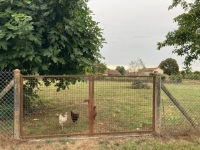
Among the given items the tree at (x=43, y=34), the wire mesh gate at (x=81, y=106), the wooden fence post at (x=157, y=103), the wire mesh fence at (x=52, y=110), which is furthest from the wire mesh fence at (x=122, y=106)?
the tree at (x=43, y=34)

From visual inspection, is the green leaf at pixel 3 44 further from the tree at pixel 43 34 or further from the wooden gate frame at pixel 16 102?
the wooden gate frame at pixel 16 102

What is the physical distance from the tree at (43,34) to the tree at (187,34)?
2.55 m

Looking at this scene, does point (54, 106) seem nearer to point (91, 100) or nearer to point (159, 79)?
point (91, 100)

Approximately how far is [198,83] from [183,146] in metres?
1.94

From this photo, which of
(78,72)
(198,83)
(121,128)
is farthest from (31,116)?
(198,83)

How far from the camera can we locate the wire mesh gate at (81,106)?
5398 millimetres

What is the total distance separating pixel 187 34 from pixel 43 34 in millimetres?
4430

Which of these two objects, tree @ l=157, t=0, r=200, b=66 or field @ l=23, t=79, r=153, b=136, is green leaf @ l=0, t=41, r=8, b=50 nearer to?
field @ l=23, t=79, r=153, b=136

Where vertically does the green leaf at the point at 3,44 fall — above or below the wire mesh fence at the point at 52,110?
above

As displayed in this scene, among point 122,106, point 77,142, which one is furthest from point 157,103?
point 122,106

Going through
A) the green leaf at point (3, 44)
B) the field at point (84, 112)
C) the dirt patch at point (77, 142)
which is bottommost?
the dirt patch at point (77, 142)

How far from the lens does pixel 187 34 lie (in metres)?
6.68

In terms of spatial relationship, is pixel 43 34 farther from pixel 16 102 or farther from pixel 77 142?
pixel 77 142

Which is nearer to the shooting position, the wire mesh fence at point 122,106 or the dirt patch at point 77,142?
the dirt patch at point 77,142
